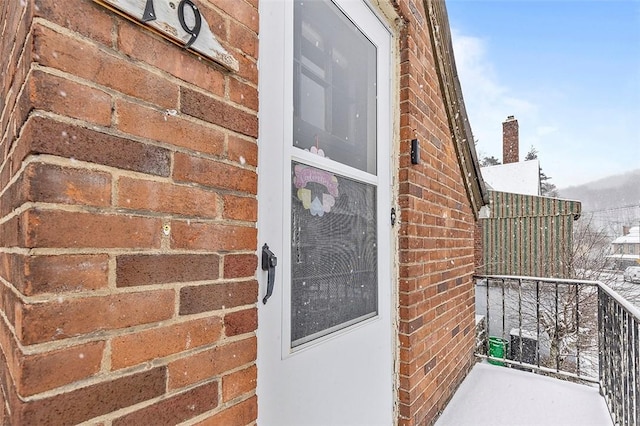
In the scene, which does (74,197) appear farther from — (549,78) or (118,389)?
(549,78)

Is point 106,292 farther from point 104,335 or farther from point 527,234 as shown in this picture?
point 527,234

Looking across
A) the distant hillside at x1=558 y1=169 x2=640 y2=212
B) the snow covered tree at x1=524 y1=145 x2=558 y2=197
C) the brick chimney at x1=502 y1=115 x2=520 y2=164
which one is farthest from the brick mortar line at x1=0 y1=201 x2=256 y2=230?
the snow covered tree at x1=524 y1=145 x2=558 y2=197

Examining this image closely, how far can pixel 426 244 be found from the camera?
83.7 inches

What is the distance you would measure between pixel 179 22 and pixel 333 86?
0.89m

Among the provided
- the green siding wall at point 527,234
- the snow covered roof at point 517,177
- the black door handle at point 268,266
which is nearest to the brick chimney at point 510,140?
the snow covered roof at point 517,177

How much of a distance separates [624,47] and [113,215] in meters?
17.1

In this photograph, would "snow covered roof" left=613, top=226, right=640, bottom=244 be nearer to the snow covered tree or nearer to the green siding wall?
the snow covered tree

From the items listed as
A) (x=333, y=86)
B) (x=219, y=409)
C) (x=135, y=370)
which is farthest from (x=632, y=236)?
(x=135, y=370)

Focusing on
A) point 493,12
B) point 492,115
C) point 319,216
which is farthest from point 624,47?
point 319,216

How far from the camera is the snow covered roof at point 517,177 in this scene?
12.8m

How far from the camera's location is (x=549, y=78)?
57.2 ft

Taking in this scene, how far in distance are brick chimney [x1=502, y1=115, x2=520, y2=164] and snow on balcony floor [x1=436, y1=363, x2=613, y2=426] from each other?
44.7 ft

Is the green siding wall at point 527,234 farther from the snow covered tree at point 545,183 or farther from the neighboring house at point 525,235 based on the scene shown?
the snow covered tree at point 545,183

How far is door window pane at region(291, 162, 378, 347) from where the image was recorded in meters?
1.30
